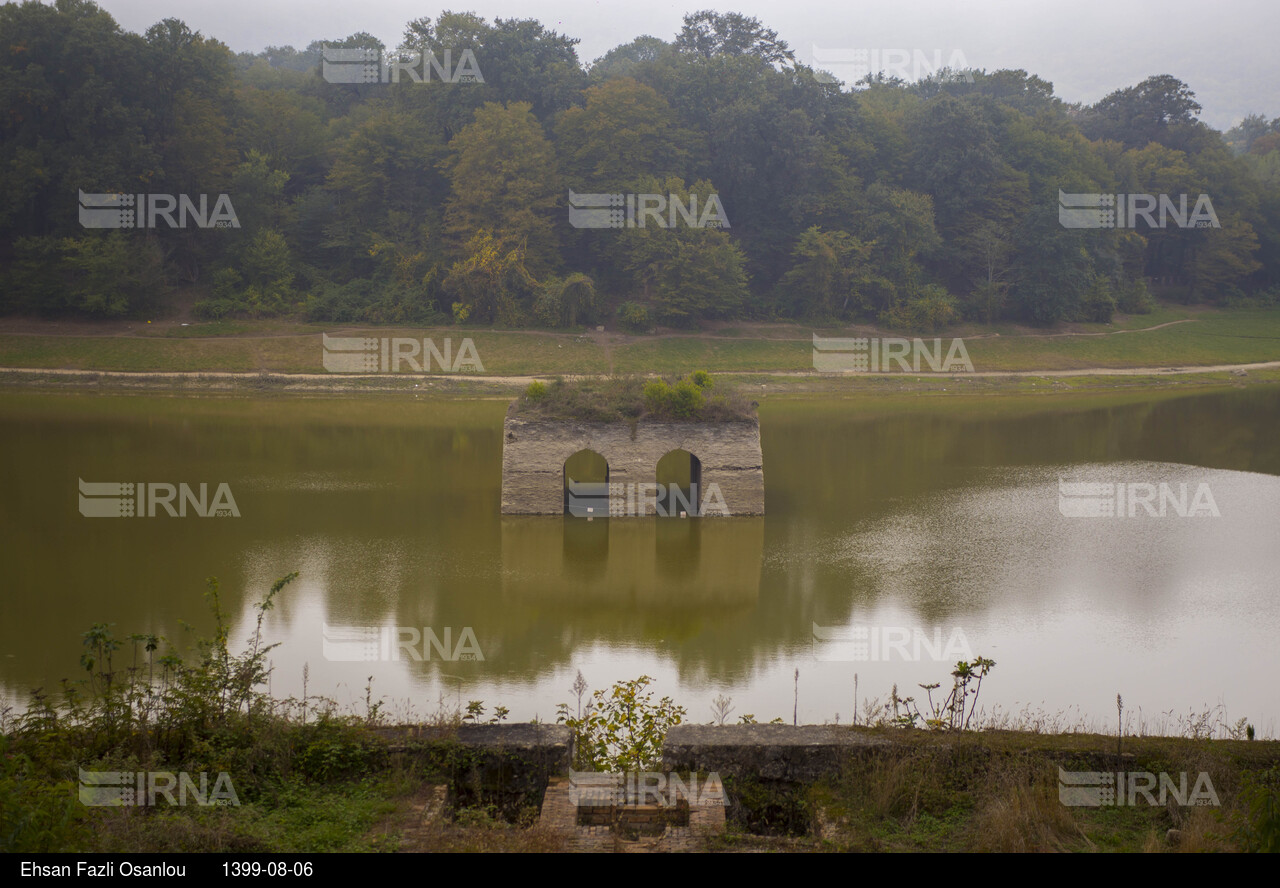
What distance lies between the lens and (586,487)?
23.0 metres

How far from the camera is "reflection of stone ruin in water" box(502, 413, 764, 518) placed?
20.2 m

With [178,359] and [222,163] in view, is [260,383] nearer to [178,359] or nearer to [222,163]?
[178,359]

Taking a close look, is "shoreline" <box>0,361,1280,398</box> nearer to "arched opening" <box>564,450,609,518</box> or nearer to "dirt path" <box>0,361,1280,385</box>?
"dirt path" <box>0,361,1280,385</box>

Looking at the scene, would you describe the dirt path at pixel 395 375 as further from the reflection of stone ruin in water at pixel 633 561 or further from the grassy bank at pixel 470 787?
the grassy bank at pixel 470 787

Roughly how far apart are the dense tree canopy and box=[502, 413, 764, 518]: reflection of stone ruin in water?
2458cm

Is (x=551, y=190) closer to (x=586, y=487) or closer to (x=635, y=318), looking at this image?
(x=635, y=318)

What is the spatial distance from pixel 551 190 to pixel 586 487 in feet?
91.7

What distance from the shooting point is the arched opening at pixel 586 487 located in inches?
831

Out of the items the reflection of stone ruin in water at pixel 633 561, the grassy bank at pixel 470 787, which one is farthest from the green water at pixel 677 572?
the grassy bank at pixel 470 787

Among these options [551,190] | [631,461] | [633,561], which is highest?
[551,190]

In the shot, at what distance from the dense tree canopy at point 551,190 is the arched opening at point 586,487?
19.2 metres

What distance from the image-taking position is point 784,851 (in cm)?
676

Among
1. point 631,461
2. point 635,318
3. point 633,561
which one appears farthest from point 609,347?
point 633,561
